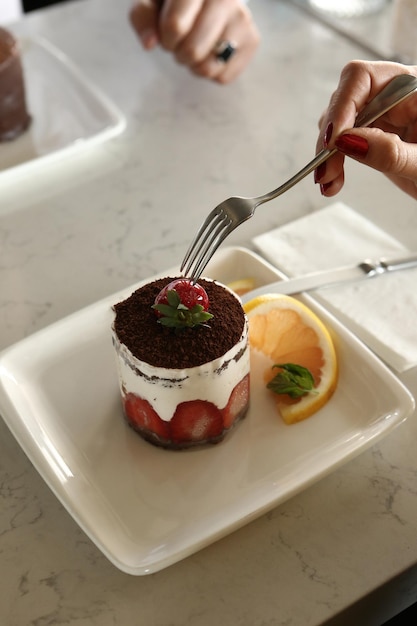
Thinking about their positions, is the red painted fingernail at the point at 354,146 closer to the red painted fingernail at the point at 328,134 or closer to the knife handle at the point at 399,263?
the red painted fingernail at the point at 328,134

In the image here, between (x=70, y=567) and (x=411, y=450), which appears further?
(x=411, y=450)

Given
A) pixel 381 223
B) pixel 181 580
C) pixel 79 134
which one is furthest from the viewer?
pixel 79 134

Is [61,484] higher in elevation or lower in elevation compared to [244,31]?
lower

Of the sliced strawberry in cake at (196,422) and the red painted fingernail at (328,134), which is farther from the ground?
the red painted fingernail at (328,134)

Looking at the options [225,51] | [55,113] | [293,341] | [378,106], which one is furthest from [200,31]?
[293,341]

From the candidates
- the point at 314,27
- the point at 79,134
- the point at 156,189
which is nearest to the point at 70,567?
the point at 156,189

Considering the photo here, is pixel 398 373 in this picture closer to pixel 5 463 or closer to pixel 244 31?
Result: pixel 5 463

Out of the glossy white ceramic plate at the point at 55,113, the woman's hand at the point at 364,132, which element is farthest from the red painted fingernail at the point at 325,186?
the glossy white ceramic plate at the point at 55,113

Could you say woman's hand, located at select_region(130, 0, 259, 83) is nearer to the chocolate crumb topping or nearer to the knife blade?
the knife blade
